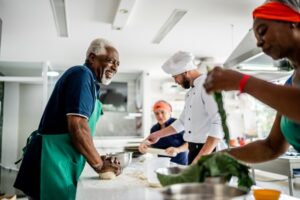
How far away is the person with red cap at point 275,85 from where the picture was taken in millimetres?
714

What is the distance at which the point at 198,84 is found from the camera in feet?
6.61

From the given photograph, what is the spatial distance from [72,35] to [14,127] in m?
2.82

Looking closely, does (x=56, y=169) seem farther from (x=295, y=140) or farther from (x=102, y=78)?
(x=295, y=140)

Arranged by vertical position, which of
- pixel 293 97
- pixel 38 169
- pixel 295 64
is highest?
pixel 295 64

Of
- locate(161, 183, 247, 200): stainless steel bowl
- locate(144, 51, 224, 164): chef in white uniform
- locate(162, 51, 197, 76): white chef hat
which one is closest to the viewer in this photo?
locate(161, 183, 247, 200): stainless steel bowl

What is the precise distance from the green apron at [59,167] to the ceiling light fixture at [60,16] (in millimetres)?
2137

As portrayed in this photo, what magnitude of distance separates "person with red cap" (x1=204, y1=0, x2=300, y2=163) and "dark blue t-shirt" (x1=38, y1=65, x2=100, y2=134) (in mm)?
741

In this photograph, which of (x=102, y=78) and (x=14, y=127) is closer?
(x=102, y=78)

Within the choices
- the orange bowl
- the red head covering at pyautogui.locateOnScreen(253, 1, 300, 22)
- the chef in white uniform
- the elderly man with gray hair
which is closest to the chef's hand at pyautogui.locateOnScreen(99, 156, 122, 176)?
the elderly man with gray hair

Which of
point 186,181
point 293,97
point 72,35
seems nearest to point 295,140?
point 293,97

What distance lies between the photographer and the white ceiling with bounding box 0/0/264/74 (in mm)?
3100

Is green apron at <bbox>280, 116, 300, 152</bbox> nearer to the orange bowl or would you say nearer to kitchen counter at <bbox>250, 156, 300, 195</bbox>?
the orange bowl

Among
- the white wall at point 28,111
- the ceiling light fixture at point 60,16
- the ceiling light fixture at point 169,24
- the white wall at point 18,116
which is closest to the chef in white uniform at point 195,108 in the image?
the ceiling light fixture at point 169,24

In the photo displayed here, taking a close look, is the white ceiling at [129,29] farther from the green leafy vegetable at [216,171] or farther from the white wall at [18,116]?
the green leafy vegetable at [216,171]
